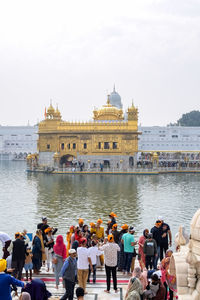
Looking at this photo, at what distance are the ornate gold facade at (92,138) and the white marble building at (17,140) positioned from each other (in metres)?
63.3

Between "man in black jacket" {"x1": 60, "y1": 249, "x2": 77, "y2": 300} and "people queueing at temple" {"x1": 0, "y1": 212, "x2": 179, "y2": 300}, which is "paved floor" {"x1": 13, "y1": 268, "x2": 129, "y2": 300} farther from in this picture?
"man in black jacket" {"x1": 60, "y1": 249, "x2": 77, "y2": 300}

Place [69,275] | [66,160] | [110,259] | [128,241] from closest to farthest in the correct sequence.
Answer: [69,275], [110,259], [128,241], [66,160]

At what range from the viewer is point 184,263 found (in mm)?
7305

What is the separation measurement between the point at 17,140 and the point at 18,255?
112 m

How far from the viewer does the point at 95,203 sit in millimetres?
26625

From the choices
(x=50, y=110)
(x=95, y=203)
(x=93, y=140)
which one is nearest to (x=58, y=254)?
(x=95, y=203)

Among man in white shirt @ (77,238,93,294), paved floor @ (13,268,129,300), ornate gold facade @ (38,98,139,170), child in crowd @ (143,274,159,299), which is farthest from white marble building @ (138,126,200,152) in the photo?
A: child in crowd @ (143,274,159,299)

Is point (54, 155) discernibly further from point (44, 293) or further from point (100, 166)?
point (44, 293)

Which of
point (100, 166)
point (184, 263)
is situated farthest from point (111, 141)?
point (184, 263)

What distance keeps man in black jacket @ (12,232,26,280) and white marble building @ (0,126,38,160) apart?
10917cm

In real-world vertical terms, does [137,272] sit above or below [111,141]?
below

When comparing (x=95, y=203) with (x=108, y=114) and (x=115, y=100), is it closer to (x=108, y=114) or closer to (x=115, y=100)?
(x=108, y=114)

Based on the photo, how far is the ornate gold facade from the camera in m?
54.8

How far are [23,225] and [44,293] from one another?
12.1m
